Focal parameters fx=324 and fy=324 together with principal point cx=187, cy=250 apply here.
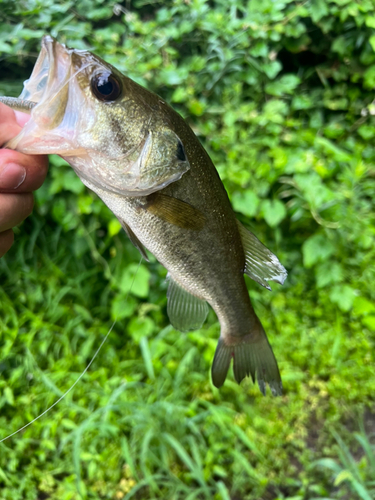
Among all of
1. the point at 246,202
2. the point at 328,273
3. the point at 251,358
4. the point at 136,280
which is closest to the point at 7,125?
the point at 251,358

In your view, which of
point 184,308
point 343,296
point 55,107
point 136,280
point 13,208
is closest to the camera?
point 55,107

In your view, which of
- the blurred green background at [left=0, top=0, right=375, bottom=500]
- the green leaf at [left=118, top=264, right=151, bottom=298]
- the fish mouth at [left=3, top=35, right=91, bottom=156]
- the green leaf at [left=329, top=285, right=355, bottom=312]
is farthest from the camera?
the green leaf at [left=329, top=285, right=355, bottom=312]

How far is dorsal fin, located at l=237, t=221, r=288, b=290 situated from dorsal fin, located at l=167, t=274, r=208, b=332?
0.16 m

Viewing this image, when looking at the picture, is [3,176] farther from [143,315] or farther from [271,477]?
[271,477]

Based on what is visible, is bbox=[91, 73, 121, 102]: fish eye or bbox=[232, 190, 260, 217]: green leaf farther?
bbox=[232, 190, 260, 217]: green leaf

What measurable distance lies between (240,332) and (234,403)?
0.83 m

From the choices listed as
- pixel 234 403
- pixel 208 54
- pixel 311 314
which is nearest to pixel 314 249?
pixel 311 314

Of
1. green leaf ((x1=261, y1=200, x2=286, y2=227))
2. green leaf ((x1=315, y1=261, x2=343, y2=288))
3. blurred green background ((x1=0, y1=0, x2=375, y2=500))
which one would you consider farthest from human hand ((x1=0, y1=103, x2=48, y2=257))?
green leaf ((x1=315, y1=261, x2=343, y2=288))

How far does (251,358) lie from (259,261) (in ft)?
0.94

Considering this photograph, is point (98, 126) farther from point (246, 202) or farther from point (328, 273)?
point (328, 273)

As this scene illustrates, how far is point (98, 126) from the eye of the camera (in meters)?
0.54

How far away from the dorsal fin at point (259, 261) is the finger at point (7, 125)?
1.55ft

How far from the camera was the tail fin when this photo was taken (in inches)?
33.1

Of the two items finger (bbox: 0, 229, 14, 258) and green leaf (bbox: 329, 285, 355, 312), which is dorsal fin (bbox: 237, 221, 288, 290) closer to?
finger (bbox: 0, 229, 14, 258)
